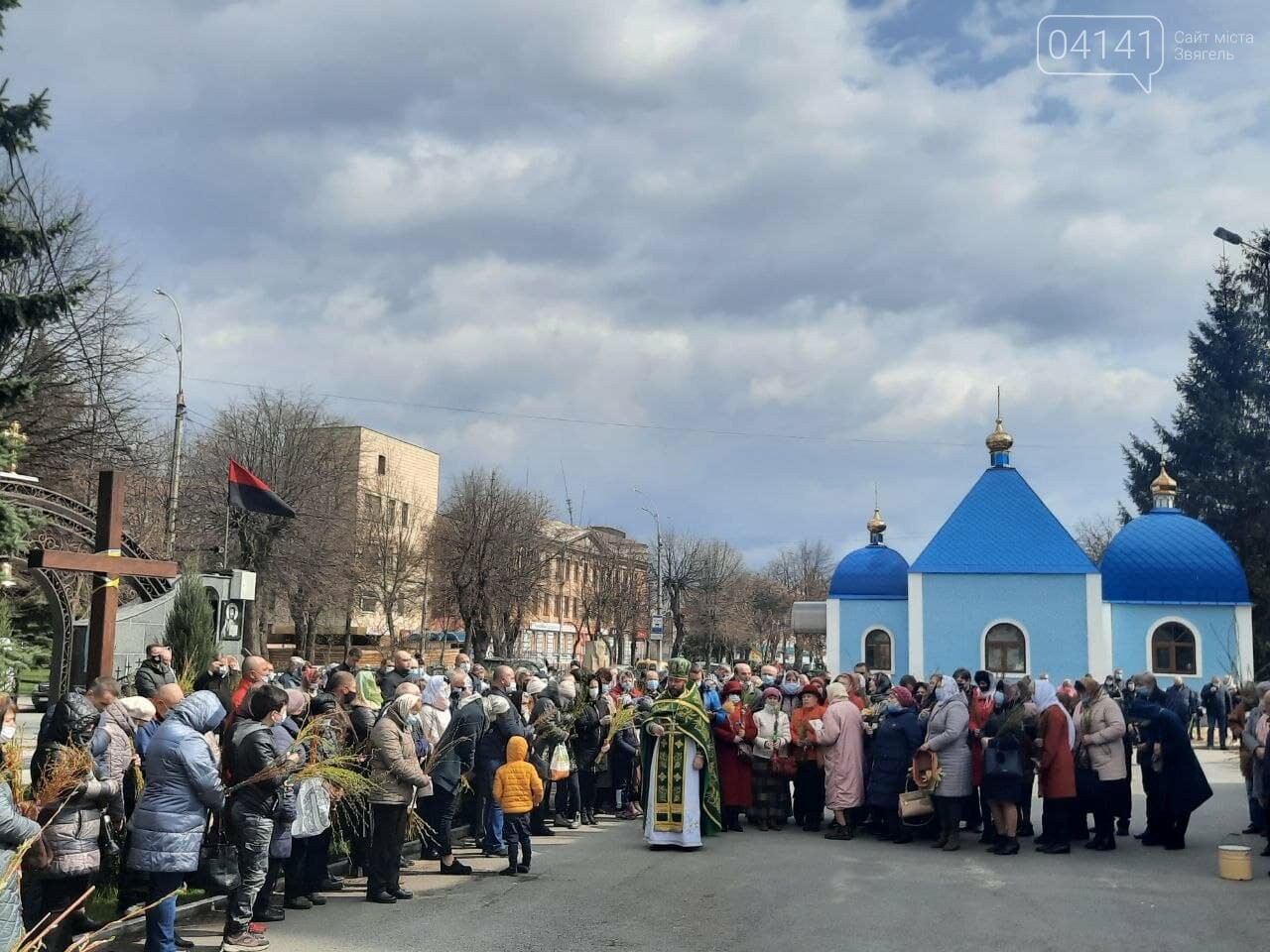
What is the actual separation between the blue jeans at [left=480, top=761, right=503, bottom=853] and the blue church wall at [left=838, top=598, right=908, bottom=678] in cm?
2612

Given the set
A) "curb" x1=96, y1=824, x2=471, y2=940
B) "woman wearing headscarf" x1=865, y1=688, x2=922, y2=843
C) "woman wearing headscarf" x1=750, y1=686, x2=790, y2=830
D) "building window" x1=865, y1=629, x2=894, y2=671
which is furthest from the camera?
"building window" x1=865, y1=629, x2=894, y2=671

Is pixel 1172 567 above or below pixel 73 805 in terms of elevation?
above

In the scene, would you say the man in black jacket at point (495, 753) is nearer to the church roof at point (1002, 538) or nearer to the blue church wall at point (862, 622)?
the church roof at point (1002, 538)

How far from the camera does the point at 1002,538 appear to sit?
32.8 m

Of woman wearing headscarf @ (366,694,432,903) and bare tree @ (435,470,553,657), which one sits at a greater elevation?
bare tree @ (435,470,553,657)

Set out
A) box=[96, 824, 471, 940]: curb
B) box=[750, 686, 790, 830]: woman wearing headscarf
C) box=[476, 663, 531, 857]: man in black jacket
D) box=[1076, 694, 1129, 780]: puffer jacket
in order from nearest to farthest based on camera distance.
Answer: box=[96, 824, 471, 940]: curb
box=[476, 663, 531, 857]: man in black jacket
box=[1076, 694, 1129, 780]: puffer jacket
box=[750, 686, 790, 830]: woman wearing headscarf

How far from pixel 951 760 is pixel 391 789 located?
5944 mm

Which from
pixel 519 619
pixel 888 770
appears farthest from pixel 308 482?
pixel 888 770

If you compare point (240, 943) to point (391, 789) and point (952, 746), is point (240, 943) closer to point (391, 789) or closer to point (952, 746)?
point (391, 789)

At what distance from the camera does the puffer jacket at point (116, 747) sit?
→ 7.00 m

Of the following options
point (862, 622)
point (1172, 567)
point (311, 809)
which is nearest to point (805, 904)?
point (311, 809)

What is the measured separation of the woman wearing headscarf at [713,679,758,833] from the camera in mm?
12875

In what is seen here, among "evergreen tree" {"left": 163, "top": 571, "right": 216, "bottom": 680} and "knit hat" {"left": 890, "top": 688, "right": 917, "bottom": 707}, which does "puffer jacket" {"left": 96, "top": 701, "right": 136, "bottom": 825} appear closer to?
"knit hat" {"left": 890, "top": 688, "right": 917, "bottom": 707}

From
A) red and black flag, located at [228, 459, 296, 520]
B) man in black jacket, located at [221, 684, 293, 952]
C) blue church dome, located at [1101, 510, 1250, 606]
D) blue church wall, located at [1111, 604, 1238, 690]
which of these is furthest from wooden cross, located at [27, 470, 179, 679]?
blue church dome, located at [1101, 510, 1250, 606]
